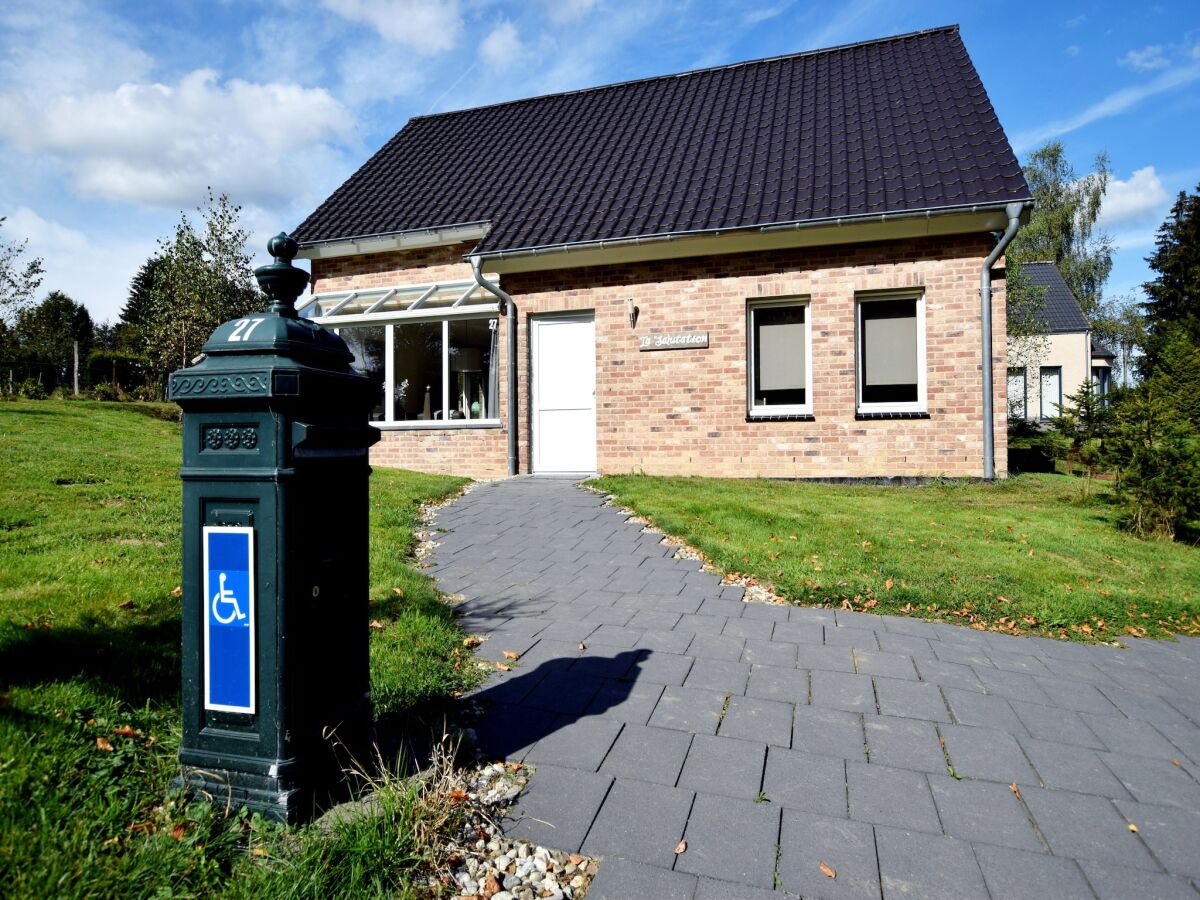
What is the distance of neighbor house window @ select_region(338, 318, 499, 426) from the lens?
12.5m

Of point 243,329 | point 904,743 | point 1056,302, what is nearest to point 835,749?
point 904,743

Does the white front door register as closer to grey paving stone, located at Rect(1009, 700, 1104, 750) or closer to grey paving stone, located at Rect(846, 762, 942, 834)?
grey paving stone, located at Rect(1009, 700, 1104, 750)

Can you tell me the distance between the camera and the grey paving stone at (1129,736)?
300 cm

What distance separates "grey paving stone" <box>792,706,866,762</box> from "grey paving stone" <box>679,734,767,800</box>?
0.66 ft

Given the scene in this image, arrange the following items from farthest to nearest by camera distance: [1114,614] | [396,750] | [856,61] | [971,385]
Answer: [856,61] → [971,385] → [1114,614] → [396,750]

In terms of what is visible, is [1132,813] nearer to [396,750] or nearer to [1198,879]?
[1198,879]

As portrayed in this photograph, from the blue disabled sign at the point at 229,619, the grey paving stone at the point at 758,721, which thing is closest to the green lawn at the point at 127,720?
the blue disabled sign at the point at 229,619

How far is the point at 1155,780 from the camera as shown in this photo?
9.01ft

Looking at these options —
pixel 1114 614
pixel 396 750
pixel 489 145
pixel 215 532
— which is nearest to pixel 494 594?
pixel 396 750

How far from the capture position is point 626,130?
1468 cm

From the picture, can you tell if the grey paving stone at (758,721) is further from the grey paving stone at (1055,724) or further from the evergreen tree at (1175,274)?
the evergreen tree at (1175,274)

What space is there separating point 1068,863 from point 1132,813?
1.71 feet

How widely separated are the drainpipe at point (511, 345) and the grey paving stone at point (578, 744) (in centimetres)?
891

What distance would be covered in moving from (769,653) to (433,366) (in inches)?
396
